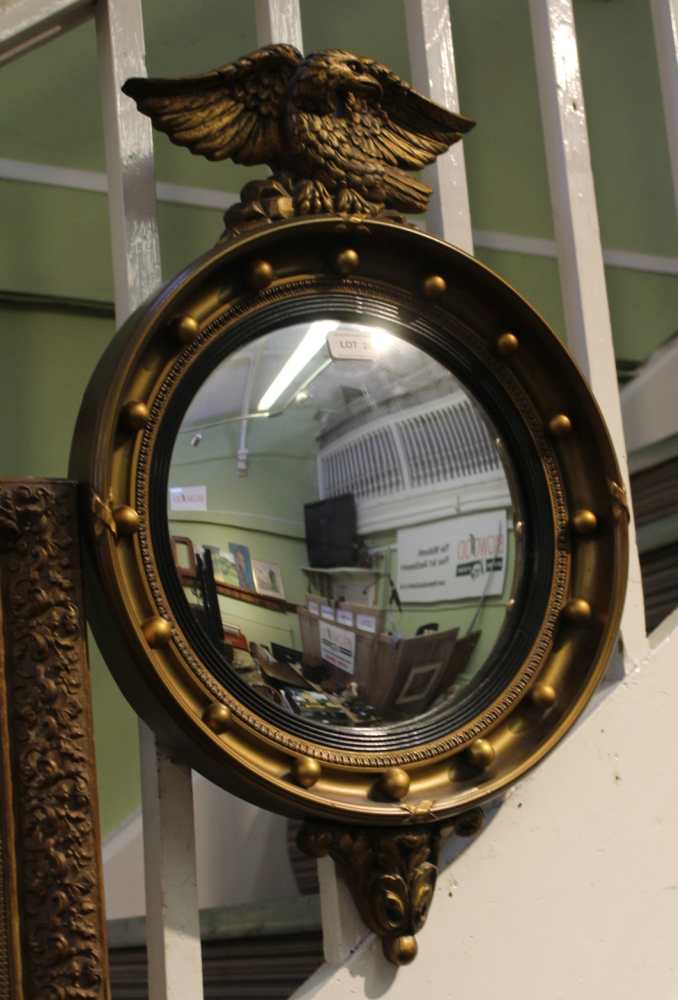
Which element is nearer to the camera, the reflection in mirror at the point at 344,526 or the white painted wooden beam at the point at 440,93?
the reflection in mirror at the point at 344,526

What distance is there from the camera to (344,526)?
35.0 inches

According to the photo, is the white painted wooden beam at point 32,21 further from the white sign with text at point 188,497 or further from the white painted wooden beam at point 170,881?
the white painted wooden beam at point 170,881

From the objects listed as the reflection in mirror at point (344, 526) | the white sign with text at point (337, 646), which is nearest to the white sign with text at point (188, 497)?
the reflection in mirror at point (344, 526)

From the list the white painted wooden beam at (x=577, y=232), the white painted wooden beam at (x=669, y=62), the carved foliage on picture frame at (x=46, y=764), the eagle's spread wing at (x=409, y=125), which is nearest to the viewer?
the carved foliage on picture frame at (x=46, y=764)

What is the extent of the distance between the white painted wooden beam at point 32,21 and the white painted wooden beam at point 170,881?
469 mm

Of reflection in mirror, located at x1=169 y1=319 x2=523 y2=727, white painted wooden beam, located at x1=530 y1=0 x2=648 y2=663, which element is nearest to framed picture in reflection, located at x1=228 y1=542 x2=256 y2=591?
reflection in mirror, located at x1=169 y1=319 x2=523 y2=727

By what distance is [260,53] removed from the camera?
36.7 inches

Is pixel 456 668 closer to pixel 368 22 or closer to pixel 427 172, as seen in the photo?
pixel 427 172

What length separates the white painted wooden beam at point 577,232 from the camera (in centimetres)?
108

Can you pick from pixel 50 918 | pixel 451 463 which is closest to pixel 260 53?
pixel 451 463

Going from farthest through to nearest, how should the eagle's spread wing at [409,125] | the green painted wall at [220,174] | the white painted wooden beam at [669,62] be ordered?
1. the green painted wall at [220,174]
2. the white painted wooden beam at [669,62]
3. the eagle's spread wing at [409,125]

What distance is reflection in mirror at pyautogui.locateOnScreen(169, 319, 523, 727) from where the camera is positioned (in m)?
0.85

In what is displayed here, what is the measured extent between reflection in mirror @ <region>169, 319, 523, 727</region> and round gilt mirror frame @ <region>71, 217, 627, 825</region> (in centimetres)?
2

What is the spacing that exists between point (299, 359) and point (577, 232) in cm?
33
